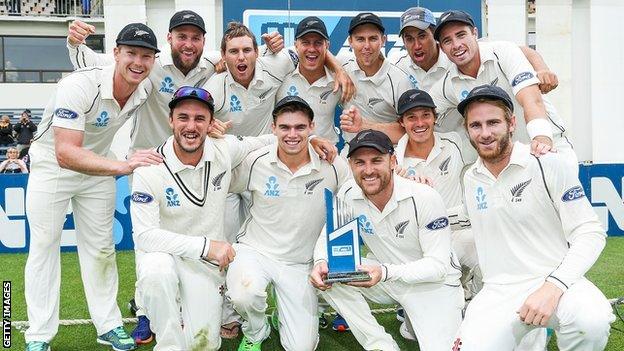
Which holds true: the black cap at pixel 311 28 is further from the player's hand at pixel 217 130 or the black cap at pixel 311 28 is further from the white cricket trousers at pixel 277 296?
the white cricket trousers at pixel 277 296

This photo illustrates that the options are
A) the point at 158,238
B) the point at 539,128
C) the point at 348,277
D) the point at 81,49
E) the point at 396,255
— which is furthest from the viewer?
the point at 81,49

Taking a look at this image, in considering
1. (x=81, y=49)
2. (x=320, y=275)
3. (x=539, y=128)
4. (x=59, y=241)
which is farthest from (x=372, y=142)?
(x=81, y=49)

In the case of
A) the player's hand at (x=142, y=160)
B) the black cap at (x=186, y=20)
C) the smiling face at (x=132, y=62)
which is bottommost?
the player's hand at (x=142, y=160)

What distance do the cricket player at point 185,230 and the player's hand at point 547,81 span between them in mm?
2137

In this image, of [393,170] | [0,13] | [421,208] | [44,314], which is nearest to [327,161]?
[393,170]

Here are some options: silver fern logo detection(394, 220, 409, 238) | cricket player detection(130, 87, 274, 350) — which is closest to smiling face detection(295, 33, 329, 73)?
cricket player detection(130, 87, 274, 350)

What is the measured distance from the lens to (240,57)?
14.0ft

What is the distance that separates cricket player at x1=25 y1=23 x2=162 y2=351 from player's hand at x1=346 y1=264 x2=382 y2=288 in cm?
141

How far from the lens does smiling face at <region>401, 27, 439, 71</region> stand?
4.26 meters

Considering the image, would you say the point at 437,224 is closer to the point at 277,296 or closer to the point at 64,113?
the point at 277,296

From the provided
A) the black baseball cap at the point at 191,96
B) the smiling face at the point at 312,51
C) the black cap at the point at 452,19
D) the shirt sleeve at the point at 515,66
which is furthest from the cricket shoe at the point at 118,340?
the shirt sleeve at the point at 515,66

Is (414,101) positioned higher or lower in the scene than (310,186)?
higher

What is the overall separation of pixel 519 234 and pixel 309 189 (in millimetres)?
1400

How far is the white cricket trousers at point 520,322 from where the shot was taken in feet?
9.22
